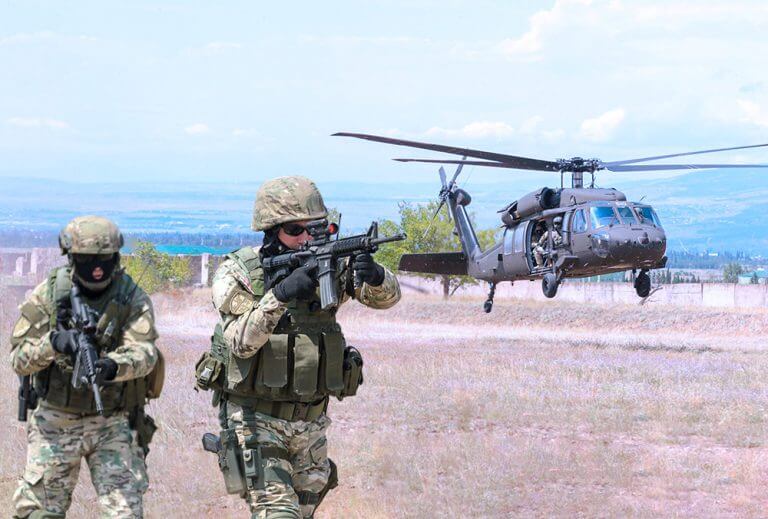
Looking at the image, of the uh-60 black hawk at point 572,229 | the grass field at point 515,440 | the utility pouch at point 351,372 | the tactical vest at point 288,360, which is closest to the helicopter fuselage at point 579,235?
the uh-60 black hawk at point 572,229

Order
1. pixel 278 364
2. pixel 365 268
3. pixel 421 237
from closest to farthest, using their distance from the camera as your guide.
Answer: pixel 365 268, pixel 278 364, pixel 421 237

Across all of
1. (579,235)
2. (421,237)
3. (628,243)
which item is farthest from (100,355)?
(421,237)

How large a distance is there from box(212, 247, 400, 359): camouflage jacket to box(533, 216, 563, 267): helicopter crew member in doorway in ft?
57.7

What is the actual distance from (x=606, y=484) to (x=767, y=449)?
2.88m

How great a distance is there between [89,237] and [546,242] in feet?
63.0

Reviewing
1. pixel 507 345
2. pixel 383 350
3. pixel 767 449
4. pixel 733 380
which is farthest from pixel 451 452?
pixel 507 345

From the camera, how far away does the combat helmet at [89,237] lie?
5.61 meters

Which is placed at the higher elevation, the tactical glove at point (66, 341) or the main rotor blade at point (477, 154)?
the main rotor blade at point (477, 154)

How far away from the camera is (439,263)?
101 feet

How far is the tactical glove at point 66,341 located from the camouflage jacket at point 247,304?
2.48 feet

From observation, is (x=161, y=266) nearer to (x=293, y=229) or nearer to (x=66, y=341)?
(x=293, y=229)

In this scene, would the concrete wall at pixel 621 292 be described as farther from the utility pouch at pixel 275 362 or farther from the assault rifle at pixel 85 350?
the assault rifle at pixel 85 350

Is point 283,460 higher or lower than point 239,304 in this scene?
lower

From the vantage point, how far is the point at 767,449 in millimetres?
12398
